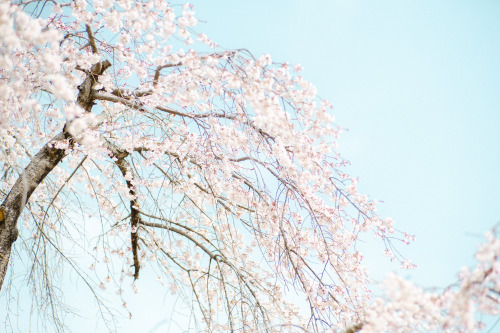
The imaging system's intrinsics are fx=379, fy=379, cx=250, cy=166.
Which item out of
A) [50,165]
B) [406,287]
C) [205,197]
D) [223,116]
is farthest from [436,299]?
[50,165]

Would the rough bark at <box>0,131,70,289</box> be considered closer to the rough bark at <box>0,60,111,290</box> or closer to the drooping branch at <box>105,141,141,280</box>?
the rough bark at <box>0,60,111,290</box>

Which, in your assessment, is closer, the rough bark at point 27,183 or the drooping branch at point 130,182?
the rough bark at point 27,183

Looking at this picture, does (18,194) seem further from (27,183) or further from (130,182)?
(130,182)

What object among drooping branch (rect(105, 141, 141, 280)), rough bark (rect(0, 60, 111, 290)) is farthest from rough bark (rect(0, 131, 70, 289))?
drooping branch (rect(105, 141, 141, 280))

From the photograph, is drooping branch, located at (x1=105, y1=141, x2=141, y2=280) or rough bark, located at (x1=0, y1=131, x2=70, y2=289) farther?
drooping branch, located at (x1=105, y1=141, x2=141, y2=280)

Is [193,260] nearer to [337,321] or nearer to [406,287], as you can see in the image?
[337,321]

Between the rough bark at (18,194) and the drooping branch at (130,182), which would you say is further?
the drooping branch at (130,182)

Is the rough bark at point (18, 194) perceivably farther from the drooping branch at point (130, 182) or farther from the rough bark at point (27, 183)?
the drooping branch at point (130, 182)

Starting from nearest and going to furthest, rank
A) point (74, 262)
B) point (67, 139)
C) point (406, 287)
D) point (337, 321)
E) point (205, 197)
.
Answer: point (406, 287) → point (337, 321) → point (67, 139) → point (74, 262) → point (205, 197)

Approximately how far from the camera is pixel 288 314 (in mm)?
3883

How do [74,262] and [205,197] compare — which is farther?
[205,197]

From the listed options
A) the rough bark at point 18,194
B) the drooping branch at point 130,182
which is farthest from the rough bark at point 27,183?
the drooping branch at point 130,182

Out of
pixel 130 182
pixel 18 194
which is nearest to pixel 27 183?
pixel 18 194

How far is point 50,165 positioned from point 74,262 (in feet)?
3.30
